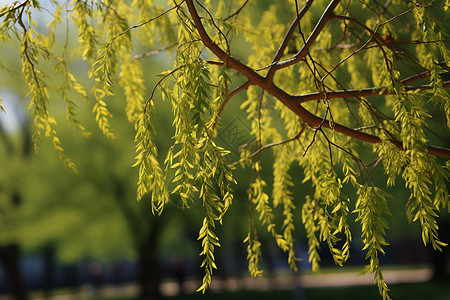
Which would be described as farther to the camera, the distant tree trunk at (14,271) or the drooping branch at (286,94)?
the distant tree trunk at (14,271)

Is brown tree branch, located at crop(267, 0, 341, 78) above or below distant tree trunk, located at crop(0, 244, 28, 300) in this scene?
above

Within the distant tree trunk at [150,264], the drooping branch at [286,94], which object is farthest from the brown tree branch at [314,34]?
the distant tree trunk at [150,264]

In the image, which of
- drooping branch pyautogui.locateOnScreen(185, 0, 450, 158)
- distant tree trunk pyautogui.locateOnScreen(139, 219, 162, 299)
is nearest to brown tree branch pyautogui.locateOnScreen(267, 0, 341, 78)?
drooping branch pyautogui.locateOnScreen(185, 0, 450, 158)

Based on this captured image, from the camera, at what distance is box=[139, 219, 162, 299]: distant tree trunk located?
14.6 metres

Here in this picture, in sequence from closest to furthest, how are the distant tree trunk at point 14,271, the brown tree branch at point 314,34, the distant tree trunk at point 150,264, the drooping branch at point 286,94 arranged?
the drooping branch at point 286,94
the brown tree branch at point 314,34
the distant tree trunk at point 150,264
the distant tree trunk at point 14,271

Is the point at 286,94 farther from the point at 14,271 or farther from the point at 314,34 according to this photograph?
the point at 14,271

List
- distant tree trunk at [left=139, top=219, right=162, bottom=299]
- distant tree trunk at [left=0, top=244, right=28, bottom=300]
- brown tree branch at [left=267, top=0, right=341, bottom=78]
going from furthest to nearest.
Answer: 1. distant tree trunk at [left=0, top=244, right=28, bottom=300]
2. distant tree trunk at [left=139, top=219, right=162, bottom=299]
3. brown tree branch at [left=267, top=0, right=341, bottom=78]

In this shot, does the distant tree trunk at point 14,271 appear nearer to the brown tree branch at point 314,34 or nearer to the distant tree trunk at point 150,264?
the distant tree trunk at point 150,264

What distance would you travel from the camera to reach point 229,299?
51.4 ft

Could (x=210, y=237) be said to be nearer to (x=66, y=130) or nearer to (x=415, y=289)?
(x=66, y=130)

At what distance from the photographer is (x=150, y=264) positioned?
15.0 metres

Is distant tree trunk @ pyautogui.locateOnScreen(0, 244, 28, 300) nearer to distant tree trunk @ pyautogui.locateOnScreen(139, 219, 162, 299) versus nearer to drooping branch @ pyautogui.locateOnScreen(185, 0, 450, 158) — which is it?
distant tree trunk @ pyautogui.locateOnScreen(139, 219, 162, 299)

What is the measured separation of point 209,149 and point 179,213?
12.1 metres

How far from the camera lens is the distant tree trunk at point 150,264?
1462 centimetres
